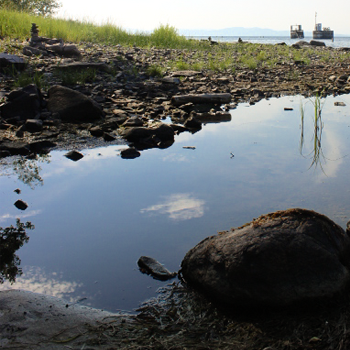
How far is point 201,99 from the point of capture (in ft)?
26.4

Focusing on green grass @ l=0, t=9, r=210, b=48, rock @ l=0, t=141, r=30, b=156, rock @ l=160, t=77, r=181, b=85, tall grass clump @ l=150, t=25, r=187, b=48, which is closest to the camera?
rock @ l=0, t=141, r=30, b=156

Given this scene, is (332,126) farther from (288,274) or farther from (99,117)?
(288,274)

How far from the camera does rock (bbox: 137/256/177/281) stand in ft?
8.82

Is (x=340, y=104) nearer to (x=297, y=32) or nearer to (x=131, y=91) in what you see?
(x=131, y=91)

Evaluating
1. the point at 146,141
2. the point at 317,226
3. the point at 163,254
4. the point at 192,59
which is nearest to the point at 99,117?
the point at 146,141

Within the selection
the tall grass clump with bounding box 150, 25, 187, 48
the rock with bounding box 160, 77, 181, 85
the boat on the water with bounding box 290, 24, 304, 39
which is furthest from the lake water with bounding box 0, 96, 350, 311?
the boat on the water with bounding box 290, 24, 304, 39

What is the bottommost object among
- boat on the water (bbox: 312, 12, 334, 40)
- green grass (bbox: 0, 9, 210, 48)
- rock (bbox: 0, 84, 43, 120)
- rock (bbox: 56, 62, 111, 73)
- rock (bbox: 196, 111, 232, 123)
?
rock (bbox: 196, 111, 232, 123)

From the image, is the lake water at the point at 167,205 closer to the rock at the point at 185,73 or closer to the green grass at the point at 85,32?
the rock at the point at 185,73

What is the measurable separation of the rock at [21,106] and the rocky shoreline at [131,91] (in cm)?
2

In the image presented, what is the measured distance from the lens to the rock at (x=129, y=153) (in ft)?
16.8

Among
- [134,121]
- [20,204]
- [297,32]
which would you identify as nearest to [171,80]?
[134,121]

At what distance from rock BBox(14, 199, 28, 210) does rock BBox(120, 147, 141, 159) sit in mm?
1581

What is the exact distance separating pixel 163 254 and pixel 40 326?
1.01 m

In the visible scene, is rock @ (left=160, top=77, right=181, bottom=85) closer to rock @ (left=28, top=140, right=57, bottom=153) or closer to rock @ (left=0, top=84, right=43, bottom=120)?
rock @ (left=0, top=84, right=43, bottom=120)
